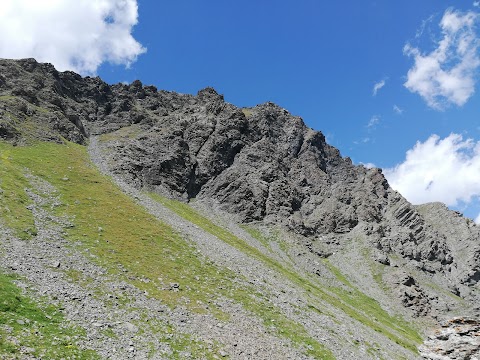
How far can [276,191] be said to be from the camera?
514 ft

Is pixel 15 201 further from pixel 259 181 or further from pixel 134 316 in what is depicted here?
pixel 259 181

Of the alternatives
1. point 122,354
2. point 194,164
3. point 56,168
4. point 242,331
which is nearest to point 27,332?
point 122,354

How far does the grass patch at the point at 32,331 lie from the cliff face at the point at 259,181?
92420 mm

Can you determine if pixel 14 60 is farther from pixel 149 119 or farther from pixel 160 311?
Answer: pixel 160 311

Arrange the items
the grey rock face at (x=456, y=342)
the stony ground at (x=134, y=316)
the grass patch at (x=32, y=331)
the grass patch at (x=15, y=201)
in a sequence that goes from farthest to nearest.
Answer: the grass patch at (x=15, y=201), the grey rock face at (x=456, y=342), the stony ground at (x=134, y=316), the grass patch at (x=32, y=331)

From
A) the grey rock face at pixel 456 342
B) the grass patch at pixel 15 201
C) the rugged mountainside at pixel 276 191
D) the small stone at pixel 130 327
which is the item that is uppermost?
the rugged mountainside at pixel 276 191

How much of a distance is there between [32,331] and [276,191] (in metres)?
131

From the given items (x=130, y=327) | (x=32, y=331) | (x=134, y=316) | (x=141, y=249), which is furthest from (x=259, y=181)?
(x=32, y=331)

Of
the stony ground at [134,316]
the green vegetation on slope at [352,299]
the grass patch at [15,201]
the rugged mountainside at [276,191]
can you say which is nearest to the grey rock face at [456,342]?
the stony ground at [134,316]

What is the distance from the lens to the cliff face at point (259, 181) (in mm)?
136125

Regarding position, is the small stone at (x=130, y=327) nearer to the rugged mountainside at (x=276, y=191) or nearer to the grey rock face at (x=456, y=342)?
the grey rock face at (x=456, y=342)

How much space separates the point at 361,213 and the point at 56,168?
376 ft

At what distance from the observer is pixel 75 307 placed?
3588 cm

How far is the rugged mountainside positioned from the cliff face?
18.7 inches
